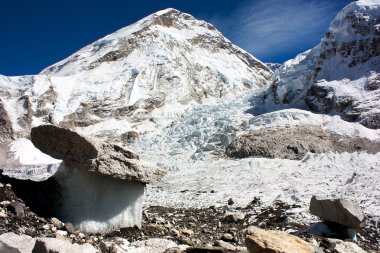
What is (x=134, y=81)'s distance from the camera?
2336 inches

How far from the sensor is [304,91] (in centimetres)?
3666

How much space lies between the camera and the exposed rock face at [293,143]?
2581 cm

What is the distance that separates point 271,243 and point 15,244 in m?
3.23

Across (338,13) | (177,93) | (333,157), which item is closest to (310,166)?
(333,157)

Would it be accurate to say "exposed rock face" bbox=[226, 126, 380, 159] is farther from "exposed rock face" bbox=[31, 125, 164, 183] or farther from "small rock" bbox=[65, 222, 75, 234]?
"small rock" bbox=[65, 222, 75, 234]

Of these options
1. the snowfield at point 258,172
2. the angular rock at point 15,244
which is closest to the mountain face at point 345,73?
the snowfield at point 258,172

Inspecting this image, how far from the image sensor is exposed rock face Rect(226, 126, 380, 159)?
25812mm

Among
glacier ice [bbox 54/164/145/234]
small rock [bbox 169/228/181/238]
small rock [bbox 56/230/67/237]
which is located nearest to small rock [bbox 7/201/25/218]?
small rock [bbox 56/230/67/237]

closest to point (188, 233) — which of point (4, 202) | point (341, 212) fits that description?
point (341, 212)

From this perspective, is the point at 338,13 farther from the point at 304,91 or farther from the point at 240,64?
the point at 240,64

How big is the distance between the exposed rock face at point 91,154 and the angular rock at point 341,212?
391cm

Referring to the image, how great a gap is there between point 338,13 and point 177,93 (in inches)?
926

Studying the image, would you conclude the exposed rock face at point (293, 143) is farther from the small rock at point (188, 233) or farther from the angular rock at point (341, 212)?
the small rock at point (188, 233)

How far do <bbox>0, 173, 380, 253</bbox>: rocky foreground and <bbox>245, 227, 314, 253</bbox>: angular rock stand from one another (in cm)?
1
